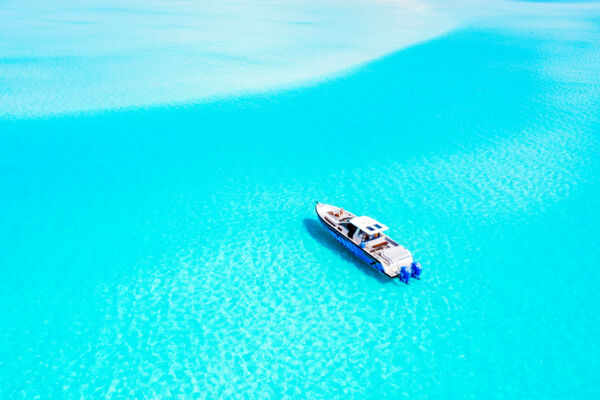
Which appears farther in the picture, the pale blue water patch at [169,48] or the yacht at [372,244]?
the pale blue water patch at [169,48]

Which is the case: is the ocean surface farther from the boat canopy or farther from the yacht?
the boat canopy

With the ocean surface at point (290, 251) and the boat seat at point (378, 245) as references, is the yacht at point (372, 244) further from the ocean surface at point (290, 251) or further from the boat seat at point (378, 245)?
the ocean surface at point (290, 251)

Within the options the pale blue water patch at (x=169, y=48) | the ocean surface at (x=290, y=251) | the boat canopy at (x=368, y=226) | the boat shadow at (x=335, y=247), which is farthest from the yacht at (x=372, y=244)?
the pale blue water patch at (x=169, y=48)

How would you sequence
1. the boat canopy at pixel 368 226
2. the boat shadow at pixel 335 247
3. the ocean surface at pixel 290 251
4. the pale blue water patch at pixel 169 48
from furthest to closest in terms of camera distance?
the pale blue water patch at pixel 169 48
the boat canopy at pixel 368 226
the boat shadow at pixel 335 247
the ocean surface at pixel 290 251

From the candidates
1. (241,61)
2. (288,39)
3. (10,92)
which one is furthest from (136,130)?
(288,39)

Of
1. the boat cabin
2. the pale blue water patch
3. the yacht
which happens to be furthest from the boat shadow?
the pale blue water patch

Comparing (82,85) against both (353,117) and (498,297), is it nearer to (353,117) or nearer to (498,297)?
(353,117)

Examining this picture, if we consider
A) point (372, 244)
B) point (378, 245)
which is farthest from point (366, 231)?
point (378, 245)
